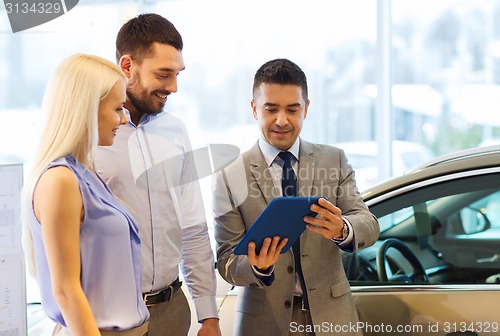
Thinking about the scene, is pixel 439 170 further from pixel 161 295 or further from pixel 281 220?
pixel 161 295

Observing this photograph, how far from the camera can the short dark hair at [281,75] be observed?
2.21m

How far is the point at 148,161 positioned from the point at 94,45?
5648mm

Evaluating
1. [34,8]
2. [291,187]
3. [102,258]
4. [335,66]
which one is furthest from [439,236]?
[335,66]

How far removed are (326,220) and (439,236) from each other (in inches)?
33.1

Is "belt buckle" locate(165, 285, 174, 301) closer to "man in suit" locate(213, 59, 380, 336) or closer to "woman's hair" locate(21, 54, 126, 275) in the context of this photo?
"man in suit" locate(213, 59, 380, 336)

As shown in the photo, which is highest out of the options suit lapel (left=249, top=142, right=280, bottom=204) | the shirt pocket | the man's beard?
the man's beard

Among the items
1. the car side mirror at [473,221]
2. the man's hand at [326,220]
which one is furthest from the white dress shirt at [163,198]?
the car side mirror at [473,221]

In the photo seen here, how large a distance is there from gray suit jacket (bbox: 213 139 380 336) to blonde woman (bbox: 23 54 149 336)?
0.51 metres

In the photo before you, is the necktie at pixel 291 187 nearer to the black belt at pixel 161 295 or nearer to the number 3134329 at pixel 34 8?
the black belt at pixel 161 295

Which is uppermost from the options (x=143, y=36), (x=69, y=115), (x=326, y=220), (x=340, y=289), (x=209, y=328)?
(x=143, y=36)

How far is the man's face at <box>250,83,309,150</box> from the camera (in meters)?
2.18


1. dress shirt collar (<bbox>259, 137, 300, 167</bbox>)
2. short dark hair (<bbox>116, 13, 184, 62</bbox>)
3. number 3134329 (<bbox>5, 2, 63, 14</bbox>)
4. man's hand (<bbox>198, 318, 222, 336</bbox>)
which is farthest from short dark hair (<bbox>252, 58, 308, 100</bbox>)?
number 3134329 (<bbox>5, 2, 63, 14</bbox>)

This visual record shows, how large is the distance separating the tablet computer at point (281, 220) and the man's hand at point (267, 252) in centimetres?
1

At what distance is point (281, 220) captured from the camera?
1.86 meters
